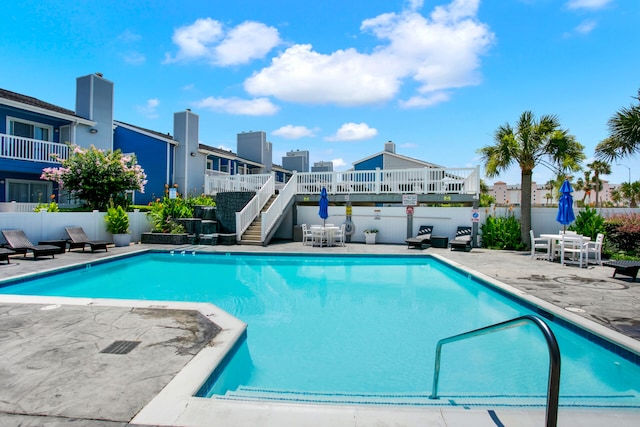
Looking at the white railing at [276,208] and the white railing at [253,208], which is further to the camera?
the white railing at [253,208]

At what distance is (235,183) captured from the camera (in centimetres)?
2011

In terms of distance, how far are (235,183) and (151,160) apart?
6.47m

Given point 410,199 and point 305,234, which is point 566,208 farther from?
point 305,234

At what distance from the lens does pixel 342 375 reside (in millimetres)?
4492

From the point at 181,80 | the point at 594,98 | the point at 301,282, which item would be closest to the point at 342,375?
the point at 301,282

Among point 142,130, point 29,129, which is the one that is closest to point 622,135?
point 142,130

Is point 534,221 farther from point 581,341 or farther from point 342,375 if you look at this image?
point 342,375

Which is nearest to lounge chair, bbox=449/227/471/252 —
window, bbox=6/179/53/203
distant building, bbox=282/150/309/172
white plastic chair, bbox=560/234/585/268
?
white plastic chair, bbox=560/234/585/268

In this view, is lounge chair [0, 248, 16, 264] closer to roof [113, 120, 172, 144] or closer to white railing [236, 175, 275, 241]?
white railing [236, 175, 275, 241]

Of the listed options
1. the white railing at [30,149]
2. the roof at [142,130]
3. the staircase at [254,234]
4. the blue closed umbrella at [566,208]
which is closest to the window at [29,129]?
the white railing at [30,149]

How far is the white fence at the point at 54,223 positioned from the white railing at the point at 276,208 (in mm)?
6164

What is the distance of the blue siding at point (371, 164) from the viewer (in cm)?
2855

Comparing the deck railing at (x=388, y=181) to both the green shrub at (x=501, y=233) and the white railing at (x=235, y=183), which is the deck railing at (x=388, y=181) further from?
the green shrub at (x=501, y=233)

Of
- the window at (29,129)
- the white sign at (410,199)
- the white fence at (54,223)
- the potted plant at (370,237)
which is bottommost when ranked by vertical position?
the potted plant at (370,237)
